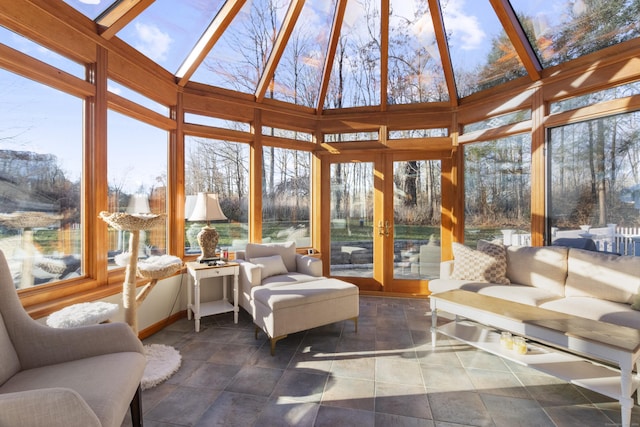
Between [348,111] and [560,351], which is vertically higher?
[348,111]

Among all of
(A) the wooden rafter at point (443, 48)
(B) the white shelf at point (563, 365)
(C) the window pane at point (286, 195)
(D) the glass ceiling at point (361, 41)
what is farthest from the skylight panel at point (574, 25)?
(C) the window pane at point (286, 195)

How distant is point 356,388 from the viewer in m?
2.11

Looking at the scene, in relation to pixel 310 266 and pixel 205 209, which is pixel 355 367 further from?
pixel 205 209

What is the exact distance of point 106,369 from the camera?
1400 mm

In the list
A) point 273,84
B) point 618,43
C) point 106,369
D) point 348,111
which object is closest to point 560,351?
point 618,43

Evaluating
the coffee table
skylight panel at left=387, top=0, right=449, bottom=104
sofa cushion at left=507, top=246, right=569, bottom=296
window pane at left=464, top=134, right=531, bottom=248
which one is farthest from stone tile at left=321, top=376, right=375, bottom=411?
skylight panel at left=387, top=0, right=449, bottom=104

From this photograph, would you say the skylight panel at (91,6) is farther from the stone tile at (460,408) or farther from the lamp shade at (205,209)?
the stone tile at (460,408)

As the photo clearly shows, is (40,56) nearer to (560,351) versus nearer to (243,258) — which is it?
(243,258)

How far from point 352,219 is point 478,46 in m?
2.80

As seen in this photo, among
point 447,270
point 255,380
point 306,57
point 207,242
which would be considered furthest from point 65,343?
point 306,57

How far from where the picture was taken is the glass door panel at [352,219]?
179 inches

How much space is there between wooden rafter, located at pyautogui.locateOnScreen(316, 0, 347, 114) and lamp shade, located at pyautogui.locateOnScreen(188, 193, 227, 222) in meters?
2.27

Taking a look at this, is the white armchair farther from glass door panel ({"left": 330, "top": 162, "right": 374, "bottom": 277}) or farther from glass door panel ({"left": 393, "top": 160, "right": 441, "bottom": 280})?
glass door panel ({"left": 393, "top": 160, "right": 441, "bottom": 280})

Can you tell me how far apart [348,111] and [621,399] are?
4100mm
